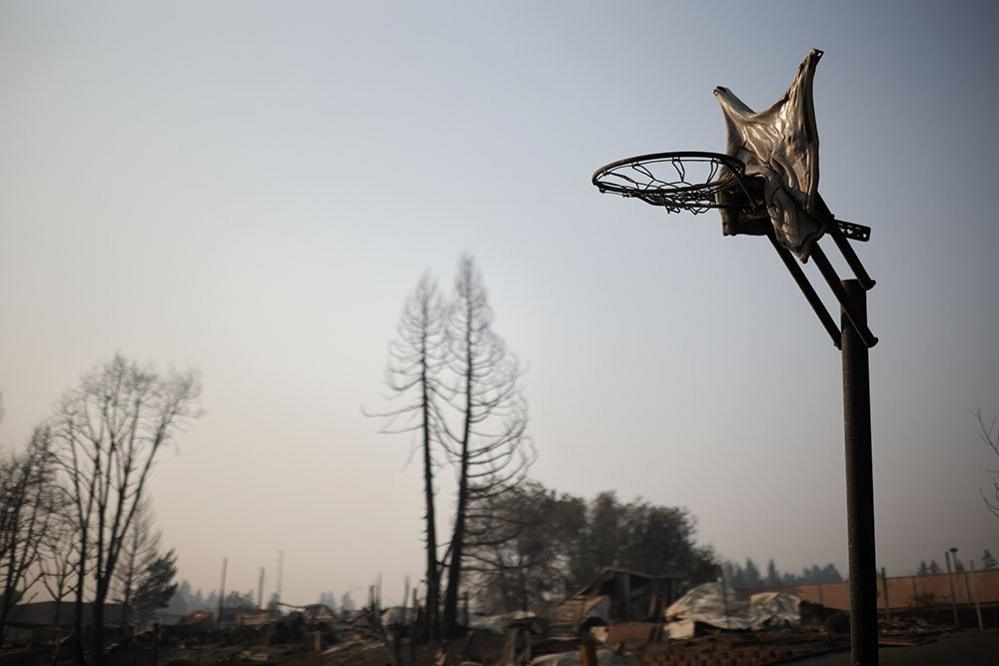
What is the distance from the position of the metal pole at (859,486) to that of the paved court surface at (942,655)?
24.3ft

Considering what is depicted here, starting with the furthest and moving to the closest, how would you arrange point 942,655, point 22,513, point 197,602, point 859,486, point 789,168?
point 197,602
point 22,513
point 942,655
point 789,168
point 859,486

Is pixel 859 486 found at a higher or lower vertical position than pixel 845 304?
lower

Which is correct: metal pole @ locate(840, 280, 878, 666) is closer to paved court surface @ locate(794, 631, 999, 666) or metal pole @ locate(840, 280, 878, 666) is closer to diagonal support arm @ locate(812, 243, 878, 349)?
diagonal support arm @ locate(812, 243, 878, 349)

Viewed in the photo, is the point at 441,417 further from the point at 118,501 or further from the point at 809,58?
the point at 809,58

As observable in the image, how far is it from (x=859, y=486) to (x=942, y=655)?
9796mm

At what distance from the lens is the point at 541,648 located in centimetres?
2223

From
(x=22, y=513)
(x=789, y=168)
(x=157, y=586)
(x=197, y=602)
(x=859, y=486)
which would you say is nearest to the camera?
(x=859, y=486)

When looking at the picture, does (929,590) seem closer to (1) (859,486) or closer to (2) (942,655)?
(2) (942,655)

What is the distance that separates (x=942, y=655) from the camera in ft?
45.8

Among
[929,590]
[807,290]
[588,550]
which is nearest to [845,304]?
[807,290]

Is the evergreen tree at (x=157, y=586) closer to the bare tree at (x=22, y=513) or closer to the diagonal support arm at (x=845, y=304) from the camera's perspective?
the bare tree at (x=22, y=513)

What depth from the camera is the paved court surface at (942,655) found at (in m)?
13.1

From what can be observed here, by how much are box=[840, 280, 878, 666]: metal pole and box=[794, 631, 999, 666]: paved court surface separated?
24.3 feet

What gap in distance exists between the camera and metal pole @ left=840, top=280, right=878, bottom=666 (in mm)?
6492
